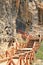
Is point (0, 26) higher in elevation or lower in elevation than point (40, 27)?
higher

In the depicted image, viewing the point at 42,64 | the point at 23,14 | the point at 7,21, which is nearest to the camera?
the point at 42,64

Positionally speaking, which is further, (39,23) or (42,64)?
(39,23)

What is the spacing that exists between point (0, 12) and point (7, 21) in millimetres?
1496

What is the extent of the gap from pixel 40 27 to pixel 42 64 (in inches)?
946

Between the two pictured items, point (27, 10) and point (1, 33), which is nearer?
point (1, 33)

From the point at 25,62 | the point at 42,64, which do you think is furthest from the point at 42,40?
the point at 25,62

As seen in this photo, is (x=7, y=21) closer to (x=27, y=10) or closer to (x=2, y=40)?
(x=2, y=40)

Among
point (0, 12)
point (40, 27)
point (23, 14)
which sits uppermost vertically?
point (0, 12)

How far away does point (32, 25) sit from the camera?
1447 inches

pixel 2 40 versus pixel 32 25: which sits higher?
pixel 2 40

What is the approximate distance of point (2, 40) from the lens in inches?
705

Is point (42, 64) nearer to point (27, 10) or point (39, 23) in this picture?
point (27, 10)

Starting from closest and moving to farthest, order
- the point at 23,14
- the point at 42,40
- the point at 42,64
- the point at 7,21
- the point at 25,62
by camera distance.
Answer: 1. the point at 25,62
2. the point at 42,64
3. the point at 7,21
4. the point at 42,40
5. the point at 23,14

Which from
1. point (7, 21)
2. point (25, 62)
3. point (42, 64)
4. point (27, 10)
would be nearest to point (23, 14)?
point (27, 10)
